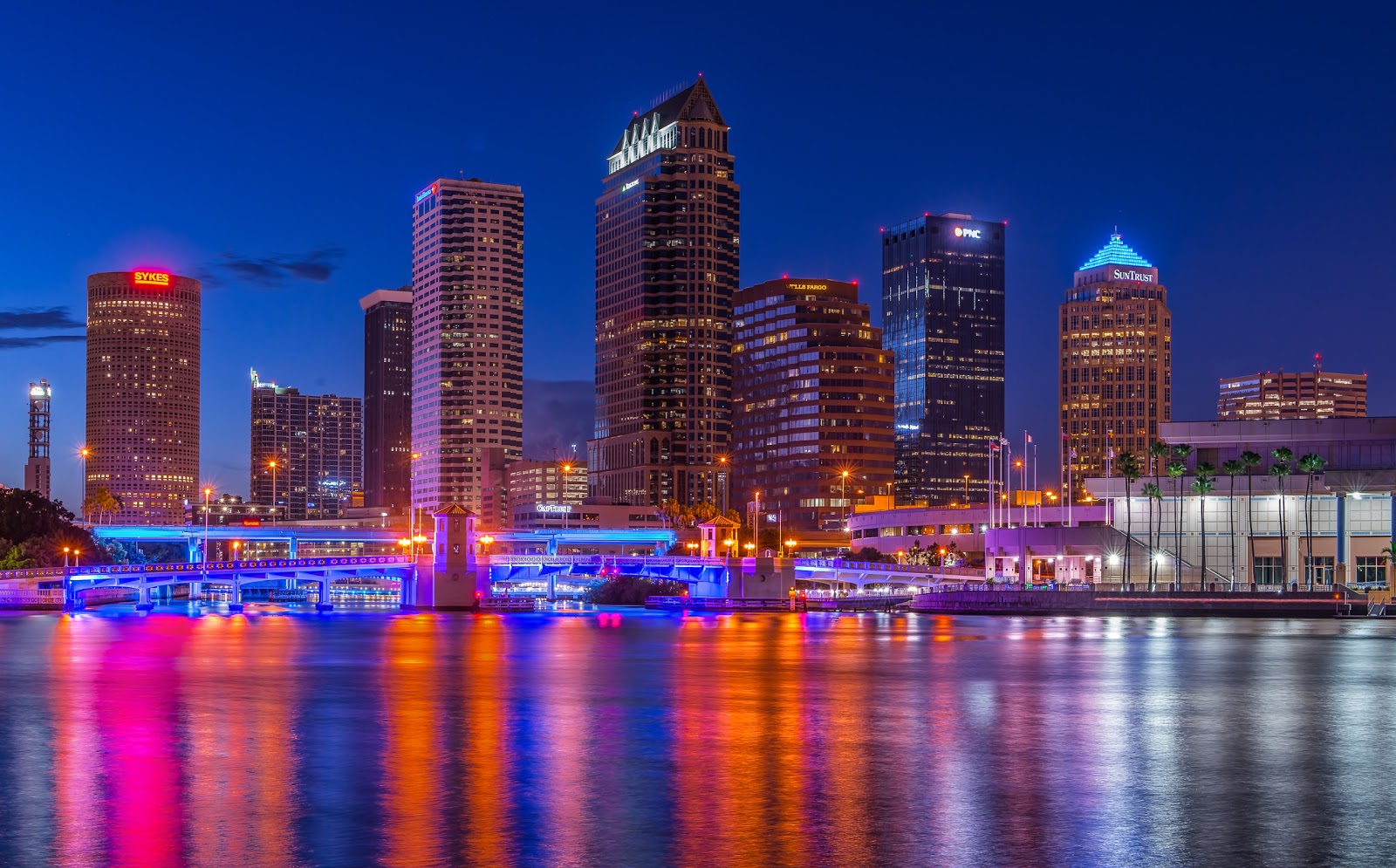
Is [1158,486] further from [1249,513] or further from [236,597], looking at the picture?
[236,597]

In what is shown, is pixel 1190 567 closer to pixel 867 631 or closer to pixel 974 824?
pixel 867 631

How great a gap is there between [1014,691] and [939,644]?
3629cm

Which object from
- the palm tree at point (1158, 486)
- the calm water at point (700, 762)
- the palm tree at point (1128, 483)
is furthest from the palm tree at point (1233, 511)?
the calm water at point (700, 762)

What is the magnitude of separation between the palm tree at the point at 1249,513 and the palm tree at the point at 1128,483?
11.7 m

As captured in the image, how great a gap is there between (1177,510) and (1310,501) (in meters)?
15.8

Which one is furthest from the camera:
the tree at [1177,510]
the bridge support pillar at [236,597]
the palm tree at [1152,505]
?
the bridge support pillar at [236,597]

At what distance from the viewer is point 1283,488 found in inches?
6452

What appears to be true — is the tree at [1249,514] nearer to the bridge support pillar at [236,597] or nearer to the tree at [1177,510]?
the tree at [1177,510]

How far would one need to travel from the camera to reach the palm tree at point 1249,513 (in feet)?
557

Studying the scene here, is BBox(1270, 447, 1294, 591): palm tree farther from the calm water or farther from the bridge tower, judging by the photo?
the calm water

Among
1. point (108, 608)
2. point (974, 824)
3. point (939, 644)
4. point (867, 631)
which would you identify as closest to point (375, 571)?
point (108, 608)

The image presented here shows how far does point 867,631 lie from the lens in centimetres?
11394

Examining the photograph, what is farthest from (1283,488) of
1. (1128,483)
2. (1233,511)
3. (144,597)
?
(144,597)

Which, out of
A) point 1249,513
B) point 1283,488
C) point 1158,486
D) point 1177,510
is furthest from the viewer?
point 1177,510
